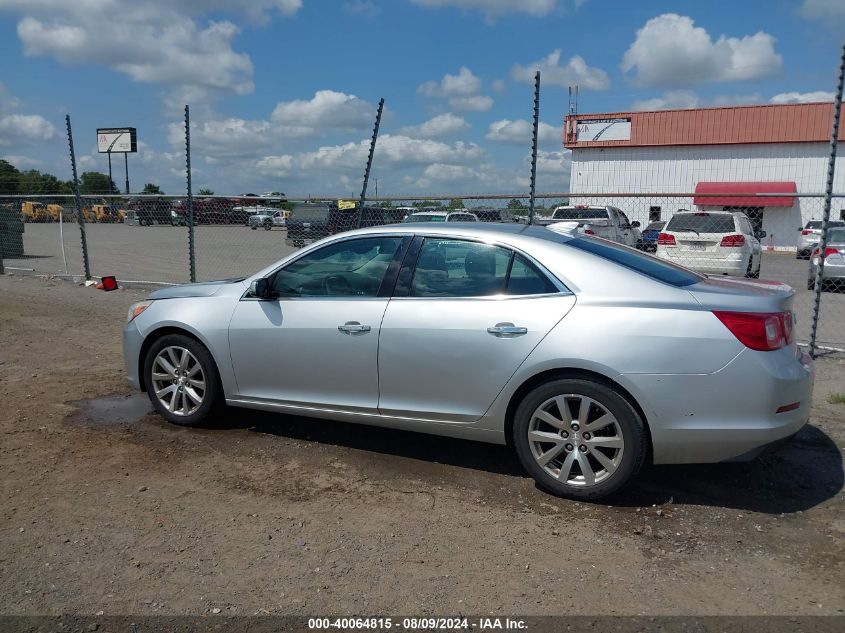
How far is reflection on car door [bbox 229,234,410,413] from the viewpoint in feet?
15.1

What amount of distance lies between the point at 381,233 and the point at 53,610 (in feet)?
9.51

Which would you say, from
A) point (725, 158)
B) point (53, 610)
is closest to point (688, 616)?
point (53, 610)

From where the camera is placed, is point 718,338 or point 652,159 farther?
point 652,159

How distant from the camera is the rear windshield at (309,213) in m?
11.1

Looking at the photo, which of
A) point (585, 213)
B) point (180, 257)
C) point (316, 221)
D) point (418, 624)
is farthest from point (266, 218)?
Answer: point (418, 624)

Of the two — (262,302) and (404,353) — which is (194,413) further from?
(404,353)

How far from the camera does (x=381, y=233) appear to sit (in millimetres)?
4836

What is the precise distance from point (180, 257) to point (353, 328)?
1595cm

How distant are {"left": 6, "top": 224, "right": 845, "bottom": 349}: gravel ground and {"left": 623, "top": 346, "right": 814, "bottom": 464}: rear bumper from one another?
5084mm

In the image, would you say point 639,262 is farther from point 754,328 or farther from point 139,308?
point 139,308

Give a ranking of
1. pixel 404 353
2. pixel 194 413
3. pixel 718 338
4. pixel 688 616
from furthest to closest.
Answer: pixel 194 413
pixel 404 353
pixel 718 338
pixel 688 616

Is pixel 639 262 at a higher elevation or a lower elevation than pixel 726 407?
higher

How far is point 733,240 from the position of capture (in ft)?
44.0

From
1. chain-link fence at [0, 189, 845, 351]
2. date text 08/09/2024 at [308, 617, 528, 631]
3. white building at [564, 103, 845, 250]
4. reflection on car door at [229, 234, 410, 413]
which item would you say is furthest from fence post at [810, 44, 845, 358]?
white building at [564, 103, 845, 250]
